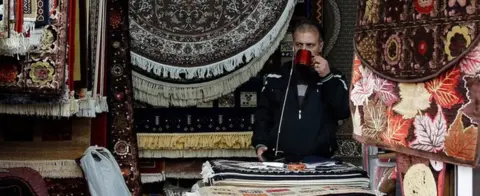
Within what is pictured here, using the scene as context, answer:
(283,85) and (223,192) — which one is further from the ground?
(283,85)

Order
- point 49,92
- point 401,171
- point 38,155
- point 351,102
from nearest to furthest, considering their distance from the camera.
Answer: point 401,171 → point 351,102 → point 49,92 → point 38,155

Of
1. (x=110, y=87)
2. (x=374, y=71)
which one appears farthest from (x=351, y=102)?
(x=110, y=87)

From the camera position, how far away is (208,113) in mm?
5379

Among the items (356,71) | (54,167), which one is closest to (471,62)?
(356,71)

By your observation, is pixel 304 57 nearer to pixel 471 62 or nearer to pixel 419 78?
pixel 419 78

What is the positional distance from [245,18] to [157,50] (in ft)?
1.83

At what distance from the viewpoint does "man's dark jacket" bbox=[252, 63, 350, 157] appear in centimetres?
406

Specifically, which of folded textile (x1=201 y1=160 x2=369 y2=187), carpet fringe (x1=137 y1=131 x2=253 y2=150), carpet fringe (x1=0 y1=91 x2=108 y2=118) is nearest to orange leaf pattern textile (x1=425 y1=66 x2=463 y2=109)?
folded textile (x1=201 y1=160 x2=369 y2=187)

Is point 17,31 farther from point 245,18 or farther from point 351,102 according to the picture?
point 245,18

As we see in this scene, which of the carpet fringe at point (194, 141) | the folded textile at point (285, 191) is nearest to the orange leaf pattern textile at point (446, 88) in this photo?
the folded textile at point (285, 191)

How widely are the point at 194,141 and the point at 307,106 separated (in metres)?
1.40

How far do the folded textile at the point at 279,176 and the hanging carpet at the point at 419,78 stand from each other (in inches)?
5.7

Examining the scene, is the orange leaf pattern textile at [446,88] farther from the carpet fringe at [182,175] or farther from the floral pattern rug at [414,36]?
the carpet fringe at [182,175]

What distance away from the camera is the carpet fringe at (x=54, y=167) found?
4.66m
